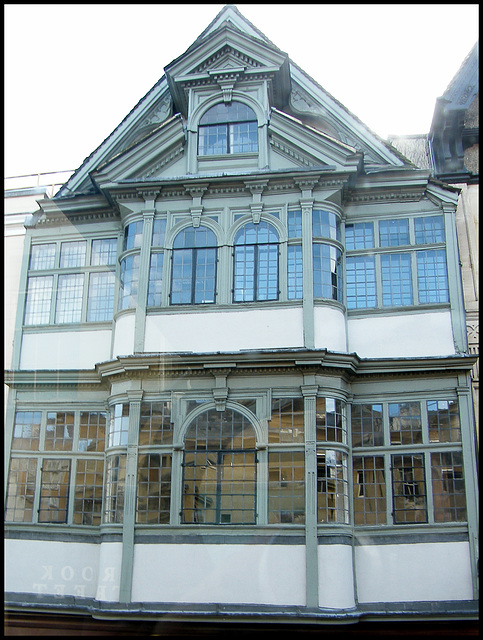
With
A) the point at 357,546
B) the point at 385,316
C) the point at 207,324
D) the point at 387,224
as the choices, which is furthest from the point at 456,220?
the point at 357,546

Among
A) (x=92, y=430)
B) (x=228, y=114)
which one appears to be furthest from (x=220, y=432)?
(x=228, y=114)

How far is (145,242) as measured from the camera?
10062 millimetres

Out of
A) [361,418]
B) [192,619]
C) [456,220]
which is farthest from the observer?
[456,220]

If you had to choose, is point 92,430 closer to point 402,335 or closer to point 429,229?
point 402,335

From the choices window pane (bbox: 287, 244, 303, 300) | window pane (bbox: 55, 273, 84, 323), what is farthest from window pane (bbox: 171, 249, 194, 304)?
window pane (bbox: 55, 273, 84, 323)

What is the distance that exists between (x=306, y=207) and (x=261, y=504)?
159 inches

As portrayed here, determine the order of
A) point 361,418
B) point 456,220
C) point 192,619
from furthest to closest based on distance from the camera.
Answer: point 456,220 → point 361,418 → point 192,619

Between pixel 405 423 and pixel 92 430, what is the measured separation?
13.8 ft

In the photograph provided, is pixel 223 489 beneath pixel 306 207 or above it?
beneath

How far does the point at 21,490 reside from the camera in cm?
951

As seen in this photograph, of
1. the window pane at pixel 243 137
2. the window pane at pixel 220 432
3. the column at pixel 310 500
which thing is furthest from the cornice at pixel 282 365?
the window pane at pixel 243 137

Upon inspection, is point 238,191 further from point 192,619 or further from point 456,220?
point 192,619

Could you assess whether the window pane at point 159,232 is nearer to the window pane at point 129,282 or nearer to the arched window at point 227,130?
the window pane at point 129,282

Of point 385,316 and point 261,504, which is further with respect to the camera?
point 385,316
